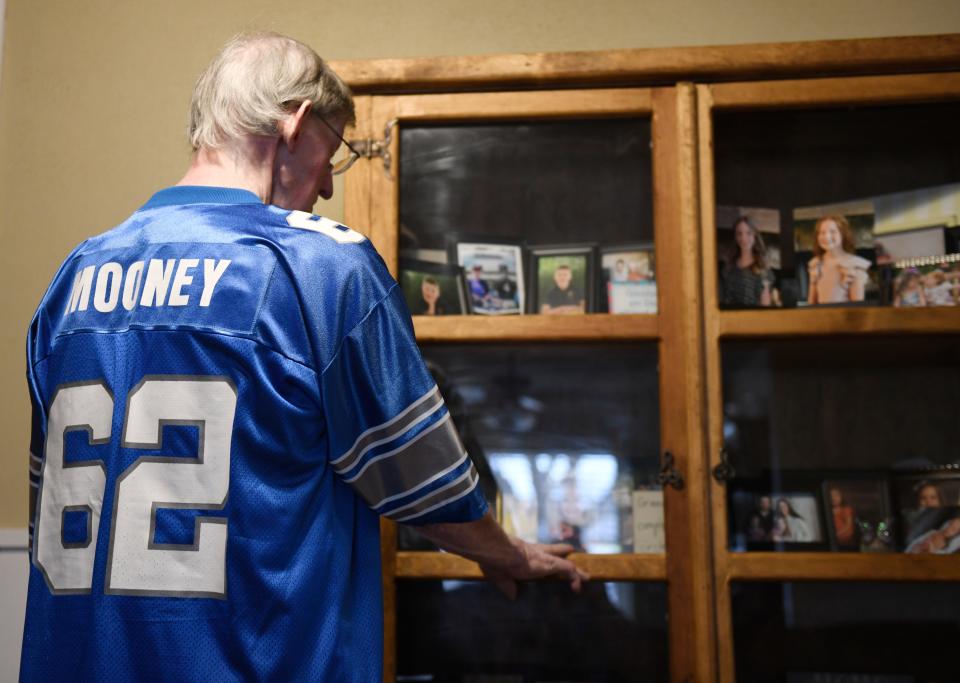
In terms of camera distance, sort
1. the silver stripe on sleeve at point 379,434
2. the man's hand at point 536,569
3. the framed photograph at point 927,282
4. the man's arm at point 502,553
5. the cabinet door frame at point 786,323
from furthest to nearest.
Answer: the framed photograph at point 927,282 → the cabinet door frame at point 786,323 → the man's hand at point 536,569 → the man's arm at point 502,553 → the silver stripe on sleeve at point 379,434

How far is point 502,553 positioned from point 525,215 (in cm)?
85

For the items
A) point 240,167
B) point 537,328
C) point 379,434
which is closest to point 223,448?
point 379,434

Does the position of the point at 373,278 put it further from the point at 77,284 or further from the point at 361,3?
the point at 361,3

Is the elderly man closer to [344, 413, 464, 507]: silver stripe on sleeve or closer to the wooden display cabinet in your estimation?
[344, 413, 464, 507]: silver stripe on sleeve

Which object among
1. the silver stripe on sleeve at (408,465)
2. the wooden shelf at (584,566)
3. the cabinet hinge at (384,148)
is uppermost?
the cabinet hinge at (384,148)

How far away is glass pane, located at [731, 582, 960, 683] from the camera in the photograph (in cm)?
205

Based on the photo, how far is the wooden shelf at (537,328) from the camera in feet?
7.00

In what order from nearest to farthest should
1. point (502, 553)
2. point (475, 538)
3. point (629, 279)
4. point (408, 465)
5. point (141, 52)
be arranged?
→ point (408, 465) → point (475, 538) → point (502, 553) → point (629, 279) → point (141, 52)

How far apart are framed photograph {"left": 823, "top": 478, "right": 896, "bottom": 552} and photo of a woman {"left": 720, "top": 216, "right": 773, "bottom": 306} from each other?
1.38ft

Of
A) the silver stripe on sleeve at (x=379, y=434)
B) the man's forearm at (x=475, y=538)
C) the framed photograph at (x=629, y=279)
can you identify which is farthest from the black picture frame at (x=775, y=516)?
the silver stripe on sleeve at (x=379, y=434)

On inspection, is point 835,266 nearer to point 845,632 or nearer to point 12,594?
point 845,632

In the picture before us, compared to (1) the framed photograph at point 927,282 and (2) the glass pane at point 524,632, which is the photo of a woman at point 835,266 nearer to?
(1) the framed photograph at point 927,282

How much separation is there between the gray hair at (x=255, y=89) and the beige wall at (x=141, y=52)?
2.61 ft

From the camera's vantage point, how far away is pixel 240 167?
1.47 metres
